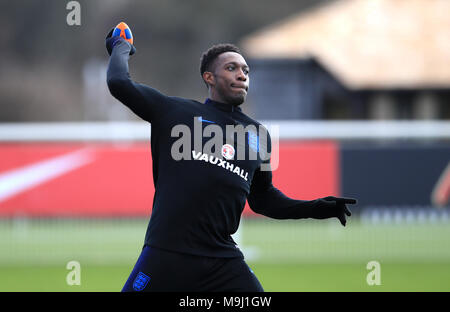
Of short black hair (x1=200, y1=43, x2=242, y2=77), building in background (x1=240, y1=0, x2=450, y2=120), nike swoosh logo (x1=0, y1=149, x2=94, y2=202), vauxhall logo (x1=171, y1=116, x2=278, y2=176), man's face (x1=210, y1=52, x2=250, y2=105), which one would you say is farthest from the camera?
building in background (x1=240, y1=0, x2=450, y2=120)

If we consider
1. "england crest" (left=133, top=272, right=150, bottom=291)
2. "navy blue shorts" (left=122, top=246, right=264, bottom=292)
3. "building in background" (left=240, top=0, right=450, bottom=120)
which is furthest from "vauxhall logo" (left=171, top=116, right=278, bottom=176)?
"building in background" (left=240, top=0, right=450, bottom=120)

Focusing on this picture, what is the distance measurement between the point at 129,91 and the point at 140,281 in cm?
→ 106

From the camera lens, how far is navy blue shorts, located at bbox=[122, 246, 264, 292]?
4.38m

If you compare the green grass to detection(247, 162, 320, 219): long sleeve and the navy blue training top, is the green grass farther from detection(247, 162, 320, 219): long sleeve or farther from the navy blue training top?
the navy blue training top

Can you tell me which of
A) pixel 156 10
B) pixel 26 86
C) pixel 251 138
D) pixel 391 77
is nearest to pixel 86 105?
pixel 26 86

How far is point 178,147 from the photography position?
4461mm

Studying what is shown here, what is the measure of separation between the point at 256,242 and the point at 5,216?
3.72m

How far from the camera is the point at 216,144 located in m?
4.56

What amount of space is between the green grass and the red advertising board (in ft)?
1.59

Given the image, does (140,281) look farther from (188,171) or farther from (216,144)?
(216,144)

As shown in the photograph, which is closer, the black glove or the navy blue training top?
the navy blue training top

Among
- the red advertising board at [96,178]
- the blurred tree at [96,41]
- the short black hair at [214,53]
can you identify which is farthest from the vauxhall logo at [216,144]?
the blurred tree at [96,41]

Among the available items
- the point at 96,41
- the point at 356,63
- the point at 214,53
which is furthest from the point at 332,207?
the point at 96,41

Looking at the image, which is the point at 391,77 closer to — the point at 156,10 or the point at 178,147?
the point at 178,147
